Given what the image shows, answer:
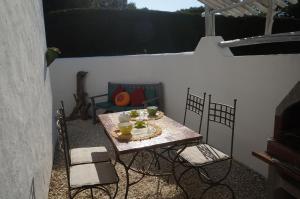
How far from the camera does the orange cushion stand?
18.7ft

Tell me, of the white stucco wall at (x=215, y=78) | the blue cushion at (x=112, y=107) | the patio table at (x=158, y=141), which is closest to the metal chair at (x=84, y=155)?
the patio table at (x=158, y=141)

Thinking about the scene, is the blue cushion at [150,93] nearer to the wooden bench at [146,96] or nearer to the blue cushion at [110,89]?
the wooden bench at [146,96]

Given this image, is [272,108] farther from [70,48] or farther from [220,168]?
[70,48]

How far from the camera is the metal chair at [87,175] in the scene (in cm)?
243

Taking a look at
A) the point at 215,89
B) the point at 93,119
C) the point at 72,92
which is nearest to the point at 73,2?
the point at 72,92

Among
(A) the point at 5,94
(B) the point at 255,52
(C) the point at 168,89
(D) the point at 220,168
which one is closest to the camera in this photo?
(A) the point at 5,94

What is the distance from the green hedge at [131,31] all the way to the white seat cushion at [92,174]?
19.1 ft

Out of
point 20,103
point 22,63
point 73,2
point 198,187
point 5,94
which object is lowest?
point 198,187

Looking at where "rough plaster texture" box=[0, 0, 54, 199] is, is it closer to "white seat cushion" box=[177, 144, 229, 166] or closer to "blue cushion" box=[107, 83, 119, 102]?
"white seat cushion" box=[177, 144, 229, 166]

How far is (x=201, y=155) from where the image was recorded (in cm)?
295

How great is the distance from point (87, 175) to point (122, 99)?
322 cm

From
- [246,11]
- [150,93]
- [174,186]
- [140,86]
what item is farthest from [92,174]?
[246,11]

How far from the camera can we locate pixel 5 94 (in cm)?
179

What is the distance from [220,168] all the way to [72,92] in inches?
166
